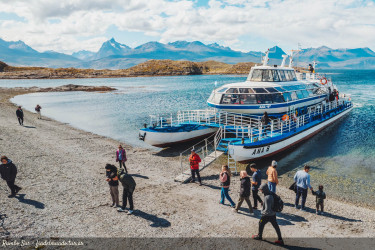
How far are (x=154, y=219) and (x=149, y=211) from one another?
68cm

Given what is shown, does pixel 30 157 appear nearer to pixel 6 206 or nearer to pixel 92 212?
pixel 6 206

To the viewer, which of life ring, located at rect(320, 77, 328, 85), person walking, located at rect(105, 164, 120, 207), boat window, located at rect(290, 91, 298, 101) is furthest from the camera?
life ring, located at rect(320, 77, 328, 85)

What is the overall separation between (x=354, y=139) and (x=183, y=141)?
17711mm

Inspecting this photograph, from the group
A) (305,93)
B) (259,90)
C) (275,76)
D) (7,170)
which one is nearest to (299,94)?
(305,93)

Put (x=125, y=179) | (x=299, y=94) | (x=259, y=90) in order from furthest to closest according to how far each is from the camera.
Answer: (x=299, y=94) → (x=259, y=90) → (x=125, y=179)

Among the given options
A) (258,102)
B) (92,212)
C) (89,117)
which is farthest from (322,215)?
(89,117)

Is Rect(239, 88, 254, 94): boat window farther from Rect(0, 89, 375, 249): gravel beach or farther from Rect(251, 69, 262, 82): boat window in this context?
Rect(0, 89, 375, 249): gravel beach

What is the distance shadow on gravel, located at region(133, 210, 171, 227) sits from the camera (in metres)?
9.87

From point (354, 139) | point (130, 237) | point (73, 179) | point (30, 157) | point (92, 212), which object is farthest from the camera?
point (354, 139)

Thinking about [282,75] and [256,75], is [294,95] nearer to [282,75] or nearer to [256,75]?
[282,75]

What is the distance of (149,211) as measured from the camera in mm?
10812

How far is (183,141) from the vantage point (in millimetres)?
21609

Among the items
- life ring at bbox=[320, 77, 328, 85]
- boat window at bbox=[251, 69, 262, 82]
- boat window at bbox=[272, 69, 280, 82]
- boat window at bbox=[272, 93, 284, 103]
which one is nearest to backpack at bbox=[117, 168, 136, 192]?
boat window at bbox=[272, 93, 284, 103]

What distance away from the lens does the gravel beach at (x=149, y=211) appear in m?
9.40
